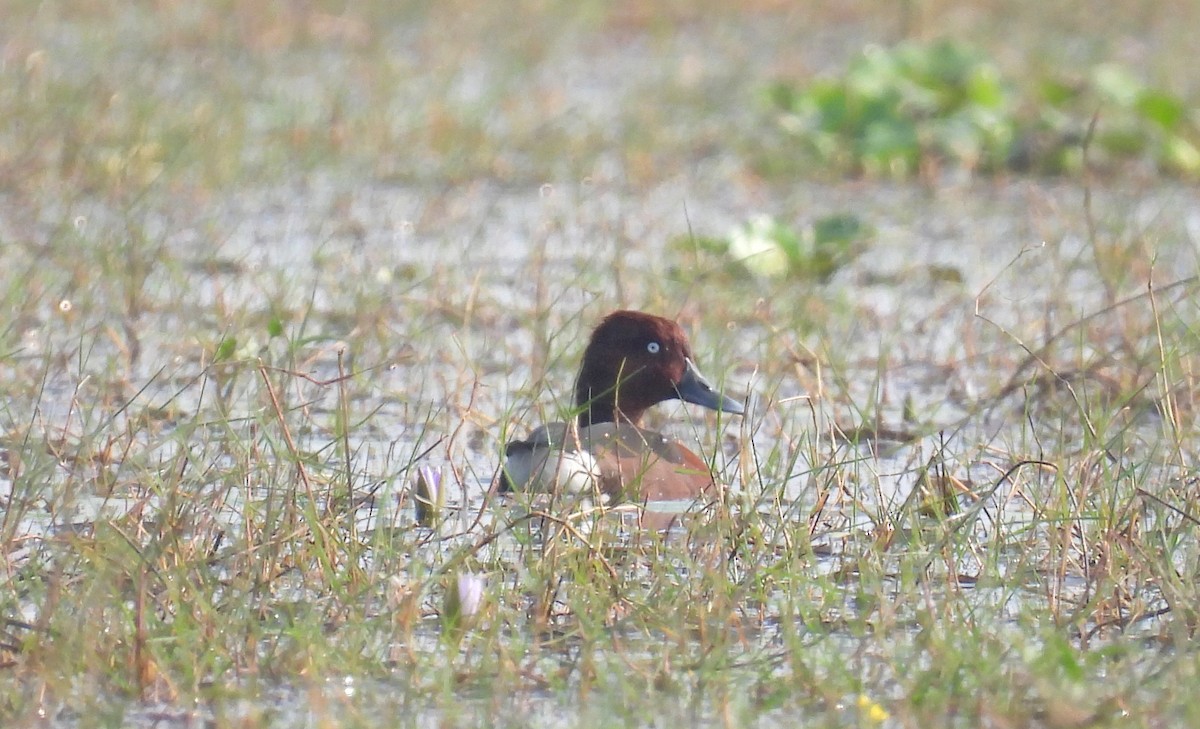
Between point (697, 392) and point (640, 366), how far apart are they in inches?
6.6

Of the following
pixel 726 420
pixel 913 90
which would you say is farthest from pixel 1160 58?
pixel 726 420

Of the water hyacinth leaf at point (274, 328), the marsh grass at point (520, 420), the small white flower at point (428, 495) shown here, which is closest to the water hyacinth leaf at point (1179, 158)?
the marsh grass at point (520, 420)

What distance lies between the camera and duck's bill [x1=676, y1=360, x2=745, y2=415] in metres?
4.76

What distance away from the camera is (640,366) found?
4.71m

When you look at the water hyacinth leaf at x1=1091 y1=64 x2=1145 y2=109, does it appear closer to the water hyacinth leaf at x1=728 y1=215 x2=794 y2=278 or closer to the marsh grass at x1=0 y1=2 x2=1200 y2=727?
the marsh grass at x1=0 y1=2 x2=1200 y2=727

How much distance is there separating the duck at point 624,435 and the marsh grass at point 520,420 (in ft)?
0.31

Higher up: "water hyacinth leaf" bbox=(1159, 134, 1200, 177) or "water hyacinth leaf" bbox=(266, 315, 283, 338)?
"water hyacinth leaf" bbox=(1159, 134, 1200, 177)

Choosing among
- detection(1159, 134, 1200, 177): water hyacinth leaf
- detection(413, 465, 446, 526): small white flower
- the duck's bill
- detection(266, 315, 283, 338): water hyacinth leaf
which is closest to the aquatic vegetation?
detection(1159, 134, 1200, 177): water hyacinth leaf

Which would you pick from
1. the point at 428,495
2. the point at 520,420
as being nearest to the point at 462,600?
the point at 428,495

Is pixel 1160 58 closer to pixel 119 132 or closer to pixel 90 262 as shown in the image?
pixel 119 132

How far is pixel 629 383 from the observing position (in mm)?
4801

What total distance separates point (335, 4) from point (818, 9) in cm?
301

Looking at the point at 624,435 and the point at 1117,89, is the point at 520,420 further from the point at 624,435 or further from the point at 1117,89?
the point at 1117,89

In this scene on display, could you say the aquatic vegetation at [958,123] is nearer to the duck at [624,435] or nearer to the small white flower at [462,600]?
the duck at [624,435]
